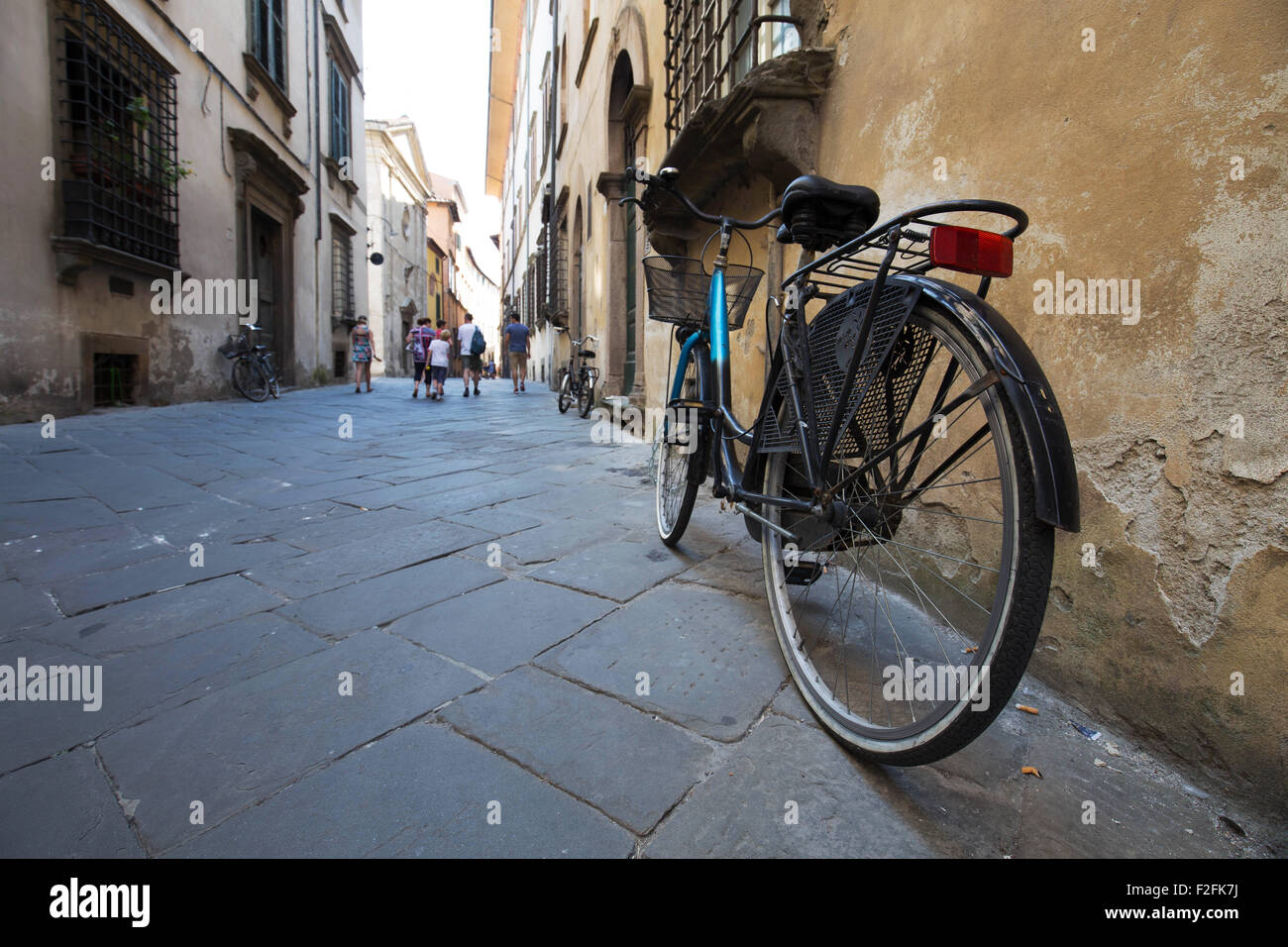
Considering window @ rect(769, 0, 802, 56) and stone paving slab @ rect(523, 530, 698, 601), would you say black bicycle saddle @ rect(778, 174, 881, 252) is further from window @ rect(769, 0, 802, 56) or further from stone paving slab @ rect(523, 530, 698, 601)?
window @ rect(769, 0, 802, 56)

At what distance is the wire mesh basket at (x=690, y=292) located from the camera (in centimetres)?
256

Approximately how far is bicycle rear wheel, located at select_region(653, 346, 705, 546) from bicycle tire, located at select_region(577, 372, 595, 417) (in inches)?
237

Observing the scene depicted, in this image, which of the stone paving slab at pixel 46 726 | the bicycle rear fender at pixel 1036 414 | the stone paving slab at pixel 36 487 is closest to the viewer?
the bicycle rear fender at pixel 1036 414

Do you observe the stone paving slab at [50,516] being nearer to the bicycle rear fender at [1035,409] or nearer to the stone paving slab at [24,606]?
the stone paving slab at [24,606]

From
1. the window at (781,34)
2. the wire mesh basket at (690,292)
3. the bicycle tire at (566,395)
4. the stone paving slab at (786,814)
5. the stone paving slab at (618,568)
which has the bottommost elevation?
the stone paving slab at (786,814)

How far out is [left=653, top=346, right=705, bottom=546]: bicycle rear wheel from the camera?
2406 millimetres

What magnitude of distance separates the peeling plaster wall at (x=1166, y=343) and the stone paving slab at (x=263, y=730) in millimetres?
1460

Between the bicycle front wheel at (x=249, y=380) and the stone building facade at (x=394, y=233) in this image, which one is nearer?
the bicycle front wheel at (x=249, y=380)

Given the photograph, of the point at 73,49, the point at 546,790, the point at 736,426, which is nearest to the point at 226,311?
the point at 73,49

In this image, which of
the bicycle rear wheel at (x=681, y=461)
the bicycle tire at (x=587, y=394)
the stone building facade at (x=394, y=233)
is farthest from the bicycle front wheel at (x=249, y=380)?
the stone building facade at (x=394, y=233)

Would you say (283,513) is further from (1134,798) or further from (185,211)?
(185,211)

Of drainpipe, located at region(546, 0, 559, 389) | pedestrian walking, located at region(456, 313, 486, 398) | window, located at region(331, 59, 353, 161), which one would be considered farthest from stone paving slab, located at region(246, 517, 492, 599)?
window, located at region(331, 59, 353, 161)

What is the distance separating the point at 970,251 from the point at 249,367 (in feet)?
33.4

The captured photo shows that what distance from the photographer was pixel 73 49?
19.9 feet
